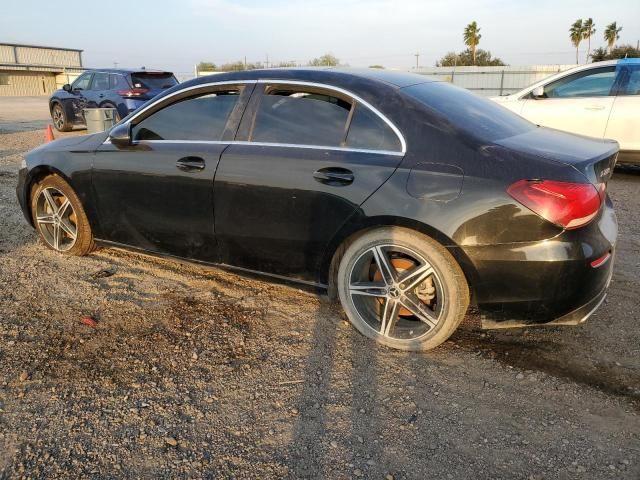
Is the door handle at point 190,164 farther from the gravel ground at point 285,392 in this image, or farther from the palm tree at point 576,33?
Result: the palm tree at point 576,33

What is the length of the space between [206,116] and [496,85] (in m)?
23.1

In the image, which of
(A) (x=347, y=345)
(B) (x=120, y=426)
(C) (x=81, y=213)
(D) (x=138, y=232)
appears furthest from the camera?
(C) (x=81, y=213)

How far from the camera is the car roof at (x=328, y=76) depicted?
318 cm

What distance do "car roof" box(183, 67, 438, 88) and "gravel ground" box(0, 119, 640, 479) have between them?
152cm

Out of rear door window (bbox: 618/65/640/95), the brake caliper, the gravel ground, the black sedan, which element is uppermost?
rear door window (bbox: 618/65/640/95)

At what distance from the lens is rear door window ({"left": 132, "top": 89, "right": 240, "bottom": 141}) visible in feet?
11.5

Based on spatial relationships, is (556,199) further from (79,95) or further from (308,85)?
(79,95)

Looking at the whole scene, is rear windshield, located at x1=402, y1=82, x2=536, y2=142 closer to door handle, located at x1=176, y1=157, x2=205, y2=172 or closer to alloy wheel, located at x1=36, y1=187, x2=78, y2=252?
door handle, located at x1=176, y1=157, x2=205, y2=172

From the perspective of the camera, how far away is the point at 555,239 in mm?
2551

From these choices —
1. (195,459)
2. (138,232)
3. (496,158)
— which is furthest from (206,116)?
(195,459)

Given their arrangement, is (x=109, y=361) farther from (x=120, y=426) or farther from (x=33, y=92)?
(x=33, y=92)

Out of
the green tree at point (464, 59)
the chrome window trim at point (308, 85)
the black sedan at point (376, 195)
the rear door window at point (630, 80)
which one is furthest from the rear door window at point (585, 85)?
the green tree at point (464, 59)

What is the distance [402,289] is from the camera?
2.94m

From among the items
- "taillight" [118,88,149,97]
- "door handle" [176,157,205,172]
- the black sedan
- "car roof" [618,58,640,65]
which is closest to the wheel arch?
the black sedan
